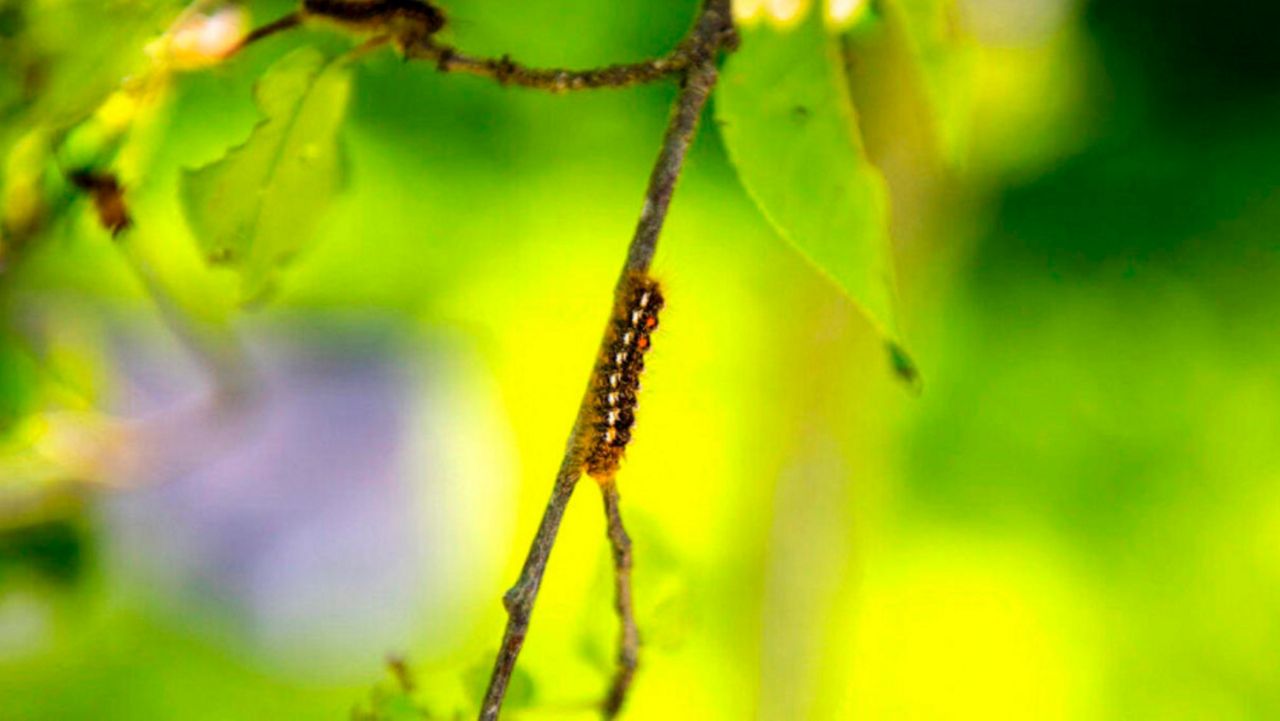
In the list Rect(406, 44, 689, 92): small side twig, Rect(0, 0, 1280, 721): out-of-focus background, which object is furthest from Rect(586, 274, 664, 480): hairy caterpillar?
Rect(0, 0, 1280, 721): out-of-focus background

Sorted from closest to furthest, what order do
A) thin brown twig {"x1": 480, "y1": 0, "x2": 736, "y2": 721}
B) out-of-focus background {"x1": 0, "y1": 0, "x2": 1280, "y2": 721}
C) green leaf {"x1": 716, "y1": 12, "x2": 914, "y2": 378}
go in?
1. thin brown twig {"x1": 480, "y1": 0, "x2": 736, "y2": 721}
2. green leaf {"x1": 716, "y1": 12, "x2": 914, "y2": 378}
3. out-of-focus background {"x1": 0, "y1": 0, "x2": 1280, "y2": 721}

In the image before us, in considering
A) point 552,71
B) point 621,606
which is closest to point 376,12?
point 552,71

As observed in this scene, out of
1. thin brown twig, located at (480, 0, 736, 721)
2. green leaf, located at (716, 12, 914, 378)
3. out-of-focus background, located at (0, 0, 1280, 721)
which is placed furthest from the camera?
out-of-focus background, located at (0, 0, 1280, 721)

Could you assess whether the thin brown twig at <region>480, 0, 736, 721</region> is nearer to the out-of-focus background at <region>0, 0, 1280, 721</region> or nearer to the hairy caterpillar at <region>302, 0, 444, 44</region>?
the hairy caterpillar at <region>302, 0, 444, 44</region>

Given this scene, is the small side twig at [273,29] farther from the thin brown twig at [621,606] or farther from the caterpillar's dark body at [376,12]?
the thin brown twig at [621,606]

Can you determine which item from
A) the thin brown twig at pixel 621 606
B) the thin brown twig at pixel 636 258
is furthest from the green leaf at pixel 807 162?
the thin brown twig at pixel 621 606

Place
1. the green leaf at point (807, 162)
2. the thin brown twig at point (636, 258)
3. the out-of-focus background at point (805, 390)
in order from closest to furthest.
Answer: the thin brown twig at point (636, 258) → the green leaf at point (807, 162) → the out-of-focus background at point (805, 390)

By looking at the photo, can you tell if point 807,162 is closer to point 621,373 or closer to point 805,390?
point 621,373
